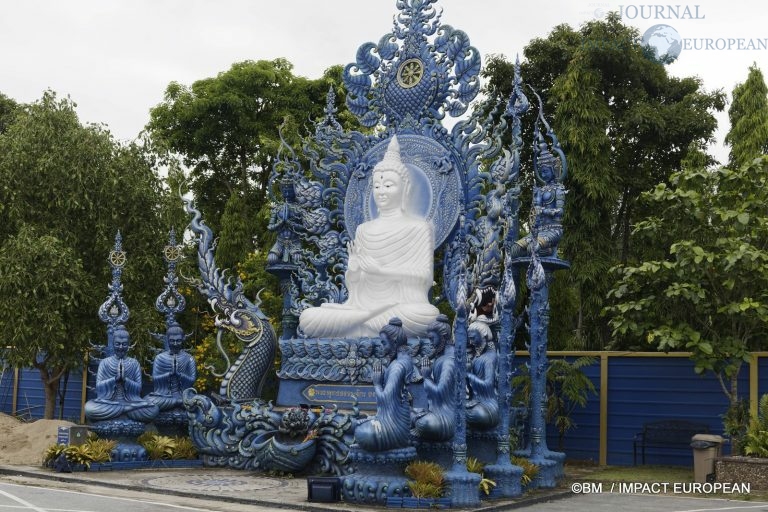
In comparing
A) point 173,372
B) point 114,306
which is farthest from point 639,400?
point 114,306

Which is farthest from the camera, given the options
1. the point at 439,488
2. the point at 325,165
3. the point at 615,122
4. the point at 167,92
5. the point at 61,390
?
the point at 167,92

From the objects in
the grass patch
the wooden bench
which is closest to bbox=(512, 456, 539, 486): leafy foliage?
the grass patch

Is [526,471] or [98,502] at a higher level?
[526,471]

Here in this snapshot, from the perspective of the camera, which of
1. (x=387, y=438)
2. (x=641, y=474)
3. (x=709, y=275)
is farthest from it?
(x=641, y=474)

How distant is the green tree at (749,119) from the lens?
2189 cm

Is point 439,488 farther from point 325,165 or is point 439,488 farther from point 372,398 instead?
point 325,165

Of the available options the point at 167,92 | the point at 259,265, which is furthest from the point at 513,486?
the point at 167,92

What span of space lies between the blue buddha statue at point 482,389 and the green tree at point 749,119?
11349 mm

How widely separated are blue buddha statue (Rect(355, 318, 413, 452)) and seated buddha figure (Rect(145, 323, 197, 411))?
5.26m

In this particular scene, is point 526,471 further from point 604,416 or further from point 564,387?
point 604,416

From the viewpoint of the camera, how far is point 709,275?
14219mm

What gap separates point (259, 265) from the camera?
71.4ft

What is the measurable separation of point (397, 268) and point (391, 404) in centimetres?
448

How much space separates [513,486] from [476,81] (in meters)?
6.46
